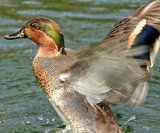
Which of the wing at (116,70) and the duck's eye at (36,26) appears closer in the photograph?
the wing at (116,70)

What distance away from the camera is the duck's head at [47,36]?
21.0ft

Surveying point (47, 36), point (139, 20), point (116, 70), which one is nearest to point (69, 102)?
point (47, 36)

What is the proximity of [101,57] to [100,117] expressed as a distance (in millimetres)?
1114

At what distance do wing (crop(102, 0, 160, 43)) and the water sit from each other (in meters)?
1.45

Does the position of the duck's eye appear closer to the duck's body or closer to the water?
the duck's body

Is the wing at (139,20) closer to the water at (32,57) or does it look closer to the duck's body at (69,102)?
the duck's body at (69,102)

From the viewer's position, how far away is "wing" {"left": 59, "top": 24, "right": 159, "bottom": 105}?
5.47 m

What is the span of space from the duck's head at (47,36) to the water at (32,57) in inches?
47.2

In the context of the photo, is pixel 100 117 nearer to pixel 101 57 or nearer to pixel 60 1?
pixel 101 57

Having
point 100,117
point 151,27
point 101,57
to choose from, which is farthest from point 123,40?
point 100,117

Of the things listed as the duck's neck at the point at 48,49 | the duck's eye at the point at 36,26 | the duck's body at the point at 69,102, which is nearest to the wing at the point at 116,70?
the duck's body at the point at 69,102

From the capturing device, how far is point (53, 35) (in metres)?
6.42

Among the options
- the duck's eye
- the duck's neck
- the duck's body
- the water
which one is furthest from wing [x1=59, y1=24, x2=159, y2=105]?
the water

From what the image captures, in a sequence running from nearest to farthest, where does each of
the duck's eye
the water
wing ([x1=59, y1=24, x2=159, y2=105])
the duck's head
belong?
wing ([x1=59, y1=24, x2=159, y2=105]), the duck's head, the duck's eye, the water
